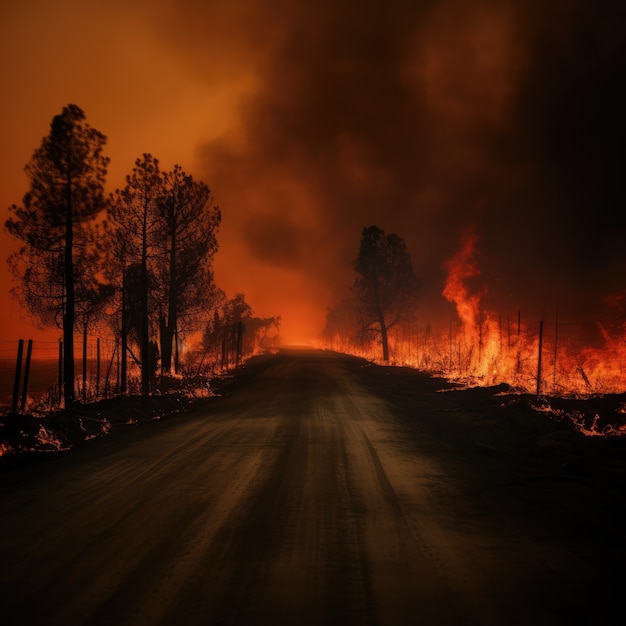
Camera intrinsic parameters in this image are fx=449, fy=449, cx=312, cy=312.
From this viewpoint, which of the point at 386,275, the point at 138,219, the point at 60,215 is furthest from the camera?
the point at 386,275

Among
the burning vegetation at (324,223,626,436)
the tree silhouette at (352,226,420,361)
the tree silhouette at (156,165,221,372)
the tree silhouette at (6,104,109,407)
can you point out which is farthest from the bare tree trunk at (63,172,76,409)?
the tree silhouette at (352,226,420,361)

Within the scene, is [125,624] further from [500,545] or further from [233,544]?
[500,545]

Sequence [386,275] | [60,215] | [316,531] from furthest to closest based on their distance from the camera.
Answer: [386,275] < [60,215] < [316,531]

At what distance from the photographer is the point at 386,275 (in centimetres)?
4350

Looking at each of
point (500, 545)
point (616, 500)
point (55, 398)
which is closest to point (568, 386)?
point (616, 500)

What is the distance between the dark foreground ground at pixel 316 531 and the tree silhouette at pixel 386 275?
34372 millimetres

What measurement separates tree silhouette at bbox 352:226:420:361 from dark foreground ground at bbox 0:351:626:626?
3437cm

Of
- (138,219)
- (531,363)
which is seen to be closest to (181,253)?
(138,219)

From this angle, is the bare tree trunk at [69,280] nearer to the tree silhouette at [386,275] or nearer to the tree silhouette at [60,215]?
the tree silhouette at [60,215]

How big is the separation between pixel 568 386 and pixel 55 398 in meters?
18.1

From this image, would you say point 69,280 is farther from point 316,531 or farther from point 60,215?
point 316,531

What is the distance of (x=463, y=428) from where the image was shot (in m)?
11.2

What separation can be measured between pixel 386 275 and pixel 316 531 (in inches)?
1569

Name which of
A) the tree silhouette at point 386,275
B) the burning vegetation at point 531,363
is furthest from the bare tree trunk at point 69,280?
the tree silhouette at point 386,275
